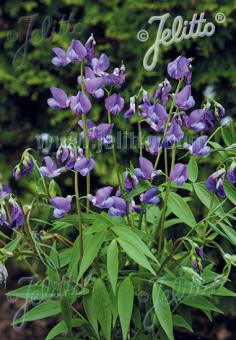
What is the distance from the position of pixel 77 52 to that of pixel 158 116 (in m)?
0.22

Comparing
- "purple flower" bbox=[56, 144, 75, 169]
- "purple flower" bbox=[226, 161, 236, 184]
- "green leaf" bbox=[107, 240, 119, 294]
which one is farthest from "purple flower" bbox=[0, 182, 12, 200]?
"purple flower" bbox=[226, 161, 236, 184]

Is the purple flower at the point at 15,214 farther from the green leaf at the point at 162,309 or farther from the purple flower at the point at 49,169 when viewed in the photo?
the green leaf at the point at 162,309

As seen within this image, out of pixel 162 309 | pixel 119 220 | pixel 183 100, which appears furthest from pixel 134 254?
pixel 183 100

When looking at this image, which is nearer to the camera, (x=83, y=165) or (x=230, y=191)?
(x=83, y=165)

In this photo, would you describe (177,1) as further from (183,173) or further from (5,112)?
(183,173)

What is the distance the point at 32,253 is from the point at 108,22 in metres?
1.63

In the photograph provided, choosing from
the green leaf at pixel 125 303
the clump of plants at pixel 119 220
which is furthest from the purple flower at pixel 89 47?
the green leaf at pixel 125 303

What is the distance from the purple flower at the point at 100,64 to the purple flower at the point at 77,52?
6cm

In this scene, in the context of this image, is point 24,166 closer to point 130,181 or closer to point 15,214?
point 15,214

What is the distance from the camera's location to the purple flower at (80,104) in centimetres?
152

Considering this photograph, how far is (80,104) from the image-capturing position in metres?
1.52

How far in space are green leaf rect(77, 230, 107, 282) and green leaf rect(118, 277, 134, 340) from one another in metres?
0.10

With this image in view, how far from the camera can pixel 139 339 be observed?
67.2 inches

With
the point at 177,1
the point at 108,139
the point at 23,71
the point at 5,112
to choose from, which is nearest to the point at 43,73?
the point at 23,71
